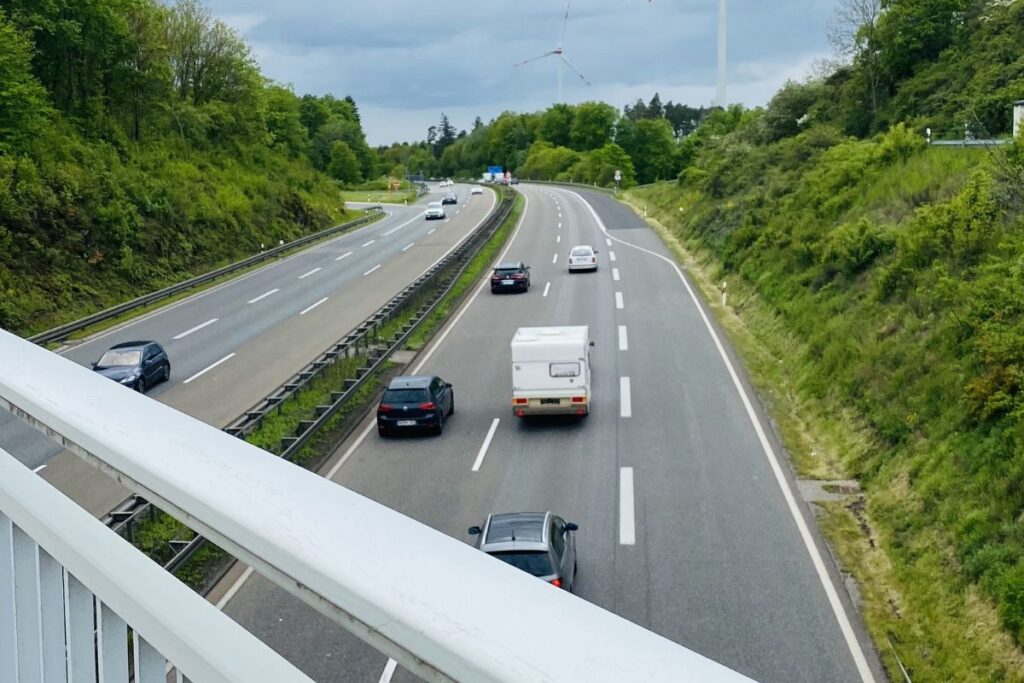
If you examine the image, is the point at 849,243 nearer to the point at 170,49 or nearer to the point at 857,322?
the point at 857,322

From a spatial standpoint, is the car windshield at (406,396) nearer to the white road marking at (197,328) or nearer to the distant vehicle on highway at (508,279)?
the white road marking at (197,328)

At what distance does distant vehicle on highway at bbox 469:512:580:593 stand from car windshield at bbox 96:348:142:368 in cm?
1590

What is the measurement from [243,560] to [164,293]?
1692 inches

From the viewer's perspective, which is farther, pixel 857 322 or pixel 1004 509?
pixel 857 322

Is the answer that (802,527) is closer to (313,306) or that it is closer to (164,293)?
(313,306)

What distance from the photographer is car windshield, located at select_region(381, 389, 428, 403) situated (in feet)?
77.9

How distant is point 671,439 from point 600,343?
10.5m

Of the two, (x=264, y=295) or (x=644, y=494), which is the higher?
(x=644, y=494)

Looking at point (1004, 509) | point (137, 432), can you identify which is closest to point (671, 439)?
point (1004, 509)

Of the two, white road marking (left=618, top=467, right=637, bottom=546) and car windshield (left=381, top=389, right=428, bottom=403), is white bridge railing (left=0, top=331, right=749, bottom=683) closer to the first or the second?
white road marking (left=618, top=467, right=637, bottom=546)

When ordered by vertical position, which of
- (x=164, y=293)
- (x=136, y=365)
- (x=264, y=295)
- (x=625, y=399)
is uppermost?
(x=136, y=365)

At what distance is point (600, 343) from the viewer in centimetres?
3319

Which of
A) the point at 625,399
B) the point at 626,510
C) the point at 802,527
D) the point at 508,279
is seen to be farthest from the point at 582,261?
the point at 802,527

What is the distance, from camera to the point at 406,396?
78.2 feet
